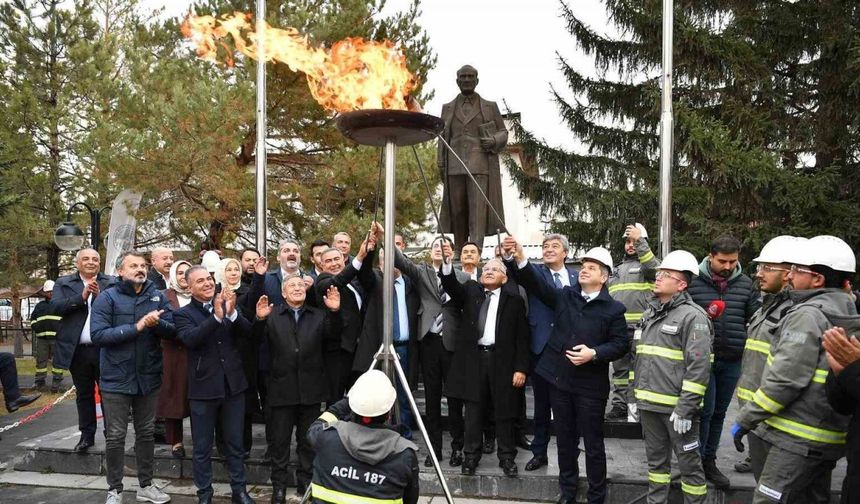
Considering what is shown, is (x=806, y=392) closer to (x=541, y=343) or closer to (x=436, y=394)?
(x=541, y=343)

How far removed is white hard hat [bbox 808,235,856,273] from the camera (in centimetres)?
364

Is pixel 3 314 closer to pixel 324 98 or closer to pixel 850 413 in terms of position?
pixel 324 98

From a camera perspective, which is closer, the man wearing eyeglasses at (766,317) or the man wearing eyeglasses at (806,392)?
the man wearing eyeglasses at (806,392)

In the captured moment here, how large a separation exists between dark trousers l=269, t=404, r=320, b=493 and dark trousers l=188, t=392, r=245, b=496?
278 millimetres

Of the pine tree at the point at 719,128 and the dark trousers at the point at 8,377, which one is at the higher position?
the pine tree at the point at 719,128

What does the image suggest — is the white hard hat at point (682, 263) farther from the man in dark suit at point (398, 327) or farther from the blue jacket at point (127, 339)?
the blue jacket at point (127, 339)

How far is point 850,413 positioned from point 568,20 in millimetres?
12179

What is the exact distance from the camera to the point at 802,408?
3652 millimetres

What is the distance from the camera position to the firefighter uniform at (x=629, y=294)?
6645 millimetres

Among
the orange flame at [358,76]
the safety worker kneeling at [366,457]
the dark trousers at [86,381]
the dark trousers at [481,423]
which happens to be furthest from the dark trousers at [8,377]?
the safety worker kneeling at [366,457]

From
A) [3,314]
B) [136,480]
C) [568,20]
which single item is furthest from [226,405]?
[3,314]

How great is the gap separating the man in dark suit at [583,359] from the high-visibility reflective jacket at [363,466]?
204cm

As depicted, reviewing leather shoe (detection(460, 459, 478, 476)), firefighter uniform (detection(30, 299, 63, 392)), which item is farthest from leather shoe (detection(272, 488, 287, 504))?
firefighter uniform (detection(30, 299, 63, 392))

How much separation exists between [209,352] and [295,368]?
28.3 inches
